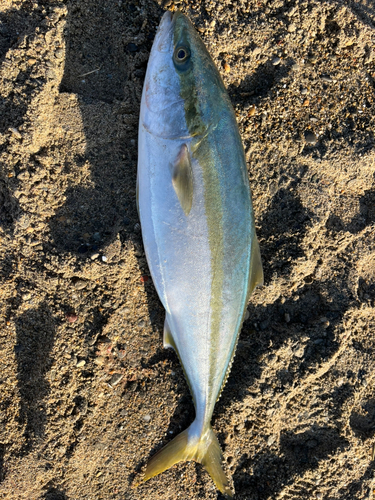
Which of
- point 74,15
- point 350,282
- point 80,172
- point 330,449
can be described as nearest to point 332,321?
point 350,282

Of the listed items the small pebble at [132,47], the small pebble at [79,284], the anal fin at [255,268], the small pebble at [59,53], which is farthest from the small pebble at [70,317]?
the small pebble at [132,47]

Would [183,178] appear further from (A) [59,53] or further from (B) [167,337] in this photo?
(A) [59,53]

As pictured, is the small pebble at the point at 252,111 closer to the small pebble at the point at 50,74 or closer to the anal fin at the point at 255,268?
the anal fin at the point at 255,268

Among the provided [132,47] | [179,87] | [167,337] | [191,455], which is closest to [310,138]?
[179,87]

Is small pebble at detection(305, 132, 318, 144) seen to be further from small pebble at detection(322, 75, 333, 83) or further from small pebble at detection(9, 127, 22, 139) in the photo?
small pebble at detection(9, 127, 22, 139)

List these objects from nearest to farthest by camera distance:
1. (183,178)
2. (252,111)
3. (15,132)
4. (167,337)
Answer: (183,178), (15,132), (167,337), (252,111)

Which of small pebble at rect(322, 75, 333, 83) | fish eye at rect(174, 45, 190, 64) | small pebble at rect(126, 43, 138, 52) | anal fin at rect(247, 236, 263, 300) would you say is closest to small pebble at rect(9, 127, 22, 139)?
small pebble at rect(126, 43, 138, 52)

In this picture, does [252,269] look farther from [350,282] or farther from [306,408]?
[306,408]
